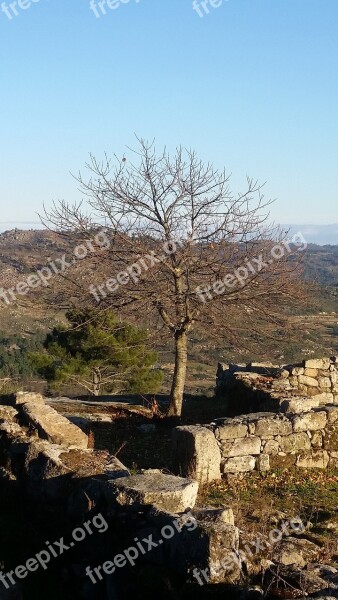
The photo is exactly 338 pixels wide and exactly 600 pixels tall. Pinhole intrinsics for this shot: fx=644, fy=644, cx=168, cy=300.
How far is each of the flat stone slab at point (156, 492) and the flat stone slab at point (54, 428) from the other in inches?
80.0

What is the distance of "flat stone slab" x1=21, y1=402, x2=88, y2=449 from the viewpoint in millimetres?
8492

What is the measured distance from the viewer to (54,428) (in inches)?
352

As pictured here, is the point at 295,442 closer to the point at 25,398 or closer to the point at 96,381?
the point at 25,398

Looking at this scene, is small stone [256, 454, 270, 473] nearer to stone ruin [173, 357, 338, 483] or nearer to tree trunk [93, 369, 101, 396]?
stone ruin [173, 357, 338, 483]

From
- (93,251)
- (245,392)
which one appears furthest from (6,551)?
(245,392)

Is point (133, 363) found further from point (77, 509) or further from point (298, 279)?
point (77, 509)

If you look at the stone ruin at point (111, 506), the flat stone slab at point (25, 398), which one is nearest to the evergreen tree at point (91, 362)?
the flat stone slab at point (25, 398)

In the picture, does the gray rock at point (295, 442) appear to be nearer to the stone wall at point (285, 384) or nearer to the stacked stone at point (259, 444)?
the stacked stone at point (259, 444)

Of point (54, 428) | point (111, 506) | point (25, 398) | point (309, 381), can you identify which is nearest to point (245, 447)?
point (54, 428)

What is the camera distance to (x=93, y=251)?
47.3ft

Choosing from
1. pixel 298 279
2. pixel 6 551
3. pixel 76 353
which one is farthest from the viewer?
pixel 76 353

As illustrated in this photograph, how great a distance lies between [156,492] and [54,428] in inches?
134

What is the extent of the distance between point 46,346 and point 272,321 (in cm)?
1254

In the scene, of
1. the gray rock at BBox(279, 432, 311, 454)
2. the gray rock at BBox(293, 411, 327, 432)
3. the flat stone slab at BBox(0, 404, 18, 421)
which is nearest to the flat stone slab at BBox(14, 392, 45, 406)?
the flat stone slab at BBox(0, 404, 18, 421)
